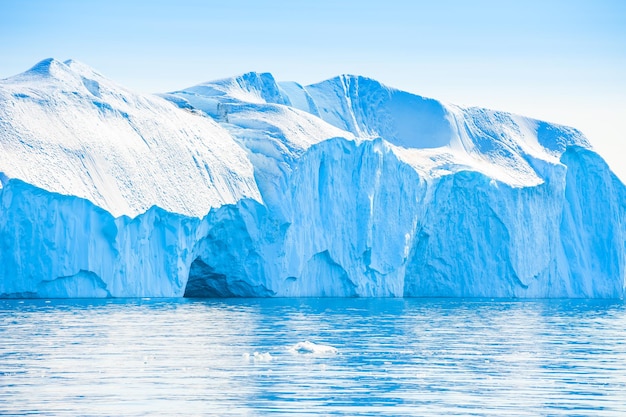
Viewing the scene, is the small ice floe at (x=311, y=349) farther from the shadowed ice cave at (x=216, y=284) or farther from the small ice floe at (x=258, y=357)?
the shadowed ice cave at (x=216, y=284)

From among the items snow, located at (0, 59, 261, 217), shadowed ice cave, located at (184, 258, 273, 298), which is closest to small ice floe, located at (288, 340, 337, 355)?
snow, located at (0, 59, 261, 217)

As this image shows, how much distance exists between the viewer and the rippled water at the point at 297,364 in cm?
1501

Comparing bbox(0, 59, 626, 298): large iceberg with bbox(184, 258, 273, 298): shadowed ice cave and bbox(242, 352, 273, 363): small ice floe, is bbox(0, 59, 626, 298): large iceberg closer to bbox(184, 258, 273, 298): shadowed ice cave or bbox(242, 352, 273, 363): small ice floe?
bbox(184, 258, 273, 298): shadowed ice cave

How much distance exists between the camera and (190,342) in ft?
75.5

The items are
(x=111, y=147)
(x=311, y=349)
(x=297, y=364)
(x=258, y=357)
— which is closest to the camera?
(x=297, y=364)

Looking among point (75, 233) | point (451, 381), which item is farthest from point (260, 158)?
point (451, 381)

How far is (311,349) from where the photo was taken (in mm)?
21406

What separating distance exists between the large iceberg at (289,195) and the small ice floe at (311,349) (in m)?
15.2

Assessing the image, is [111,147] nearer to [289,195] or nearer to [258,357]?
[289,195]

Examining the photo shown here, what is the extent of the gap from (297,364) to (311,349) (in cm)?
201

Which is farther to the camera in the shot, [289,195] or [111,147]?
[289,195]

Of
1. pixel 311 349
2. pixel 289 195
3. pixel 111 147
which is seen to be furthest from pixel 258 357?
pixel 289 195

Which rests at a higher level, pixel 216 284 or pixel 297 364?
pixel 216 284

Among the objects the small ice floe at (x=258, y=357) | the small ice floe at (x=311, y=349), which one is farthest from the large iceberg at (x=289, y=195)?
the small ice floe at (x=258, y=357)
